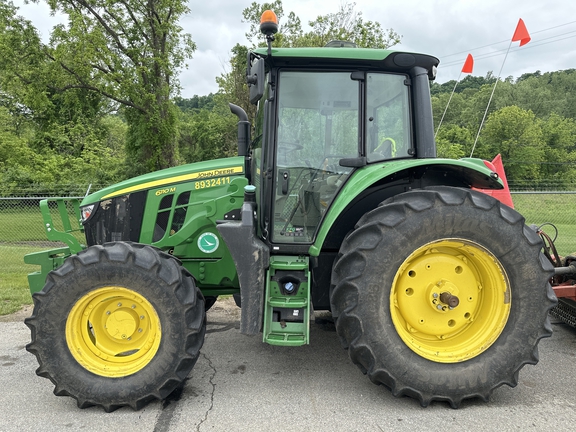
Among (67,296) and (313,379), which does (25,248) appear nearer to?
(67,296)

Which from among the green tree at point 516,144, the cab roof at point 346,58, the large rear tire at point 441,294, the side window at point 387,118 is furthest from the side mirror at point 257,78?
the green tree at point 516,144

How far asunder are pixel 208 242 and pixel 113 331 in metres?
0.96

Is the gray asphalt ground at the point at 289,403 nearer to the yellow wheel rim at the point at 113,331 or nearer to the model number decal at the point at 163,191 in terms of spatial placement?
the yellow wheel rim at the point at 113,331

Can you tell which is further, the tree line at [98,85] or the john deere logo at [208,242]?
the tree line at [98,85]

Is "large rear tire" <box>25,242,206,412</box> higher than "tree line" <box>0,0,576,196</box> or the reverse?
the reverse

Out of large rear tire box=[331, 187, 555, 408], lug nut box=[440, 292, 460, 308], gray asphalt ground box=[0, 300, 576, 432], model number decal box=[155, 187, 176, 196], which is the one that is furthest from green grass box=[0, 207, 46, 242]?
lug nut box=[440, 292, 460, 308]

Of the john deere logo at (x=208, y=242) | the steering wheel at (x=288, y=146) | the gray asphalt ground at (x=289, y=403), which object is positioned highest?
the steering wheel at (x=288, y=146)

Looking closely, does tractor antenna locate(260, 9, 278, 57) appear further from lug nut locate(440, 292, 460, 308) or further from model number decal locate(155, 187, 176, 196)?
lug nut locate(440, 292, 460, 308)

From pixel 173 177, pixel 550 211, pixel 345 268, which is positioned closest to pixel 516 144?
pixel 550 211

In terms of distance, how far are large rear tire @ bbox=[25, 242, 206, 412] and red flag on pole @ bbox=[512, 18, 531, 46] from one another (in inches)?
159

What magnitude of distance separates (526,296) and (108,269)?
269 cm

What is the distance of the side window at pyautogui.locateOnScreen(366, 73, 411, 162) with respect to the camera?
2994 millimetres

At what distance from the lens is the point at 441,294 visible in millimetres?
2770

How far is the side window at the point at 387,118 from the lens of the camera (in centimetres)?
299
